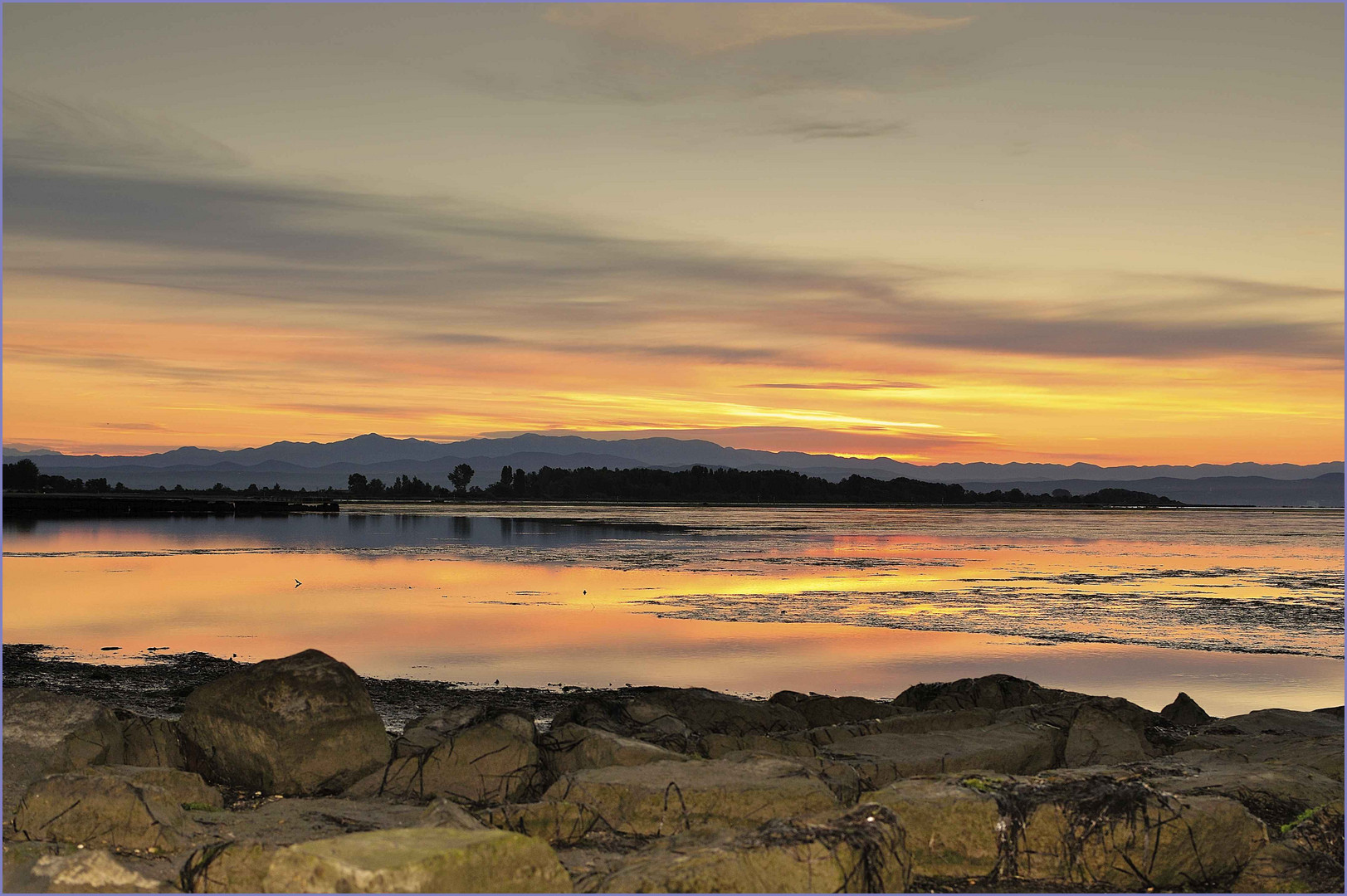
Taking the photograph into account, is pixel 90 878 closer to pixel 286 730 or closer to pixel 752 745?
pixel 286 730

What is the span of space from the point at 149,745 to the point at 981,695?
900 cm

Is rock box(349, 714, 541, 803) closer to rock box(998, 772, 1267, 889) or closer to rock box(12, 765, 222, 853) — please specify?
rock box(12, 765, 222, 853)

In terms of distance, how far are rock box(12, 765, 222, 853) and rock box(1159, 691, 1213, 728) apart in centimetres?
1036

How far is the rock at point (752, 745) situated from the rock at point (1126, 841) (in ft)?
10.2

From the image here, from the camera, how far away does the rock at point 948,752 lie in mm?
9523

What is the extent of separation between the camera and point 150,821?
7.51 meters

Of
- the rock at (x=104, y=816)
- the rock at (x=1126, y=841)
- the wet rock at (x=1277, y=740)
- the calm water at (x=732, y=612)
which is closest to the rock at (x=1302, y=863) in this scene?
the rock at (x=1126, y=841)

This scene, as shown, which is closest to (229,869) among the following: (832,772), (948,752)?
(832,772)

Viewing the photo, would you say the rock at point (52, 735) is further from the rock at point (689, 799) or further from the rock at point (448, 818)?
the rock at point (689, 799)

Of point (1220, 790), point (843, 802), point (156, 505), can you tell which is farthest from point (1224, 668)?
point (156, 505)

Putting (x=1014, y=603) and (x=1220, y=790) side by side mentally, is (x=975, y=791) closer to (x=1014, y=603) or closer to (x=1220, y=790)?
(x=1220, y=790)

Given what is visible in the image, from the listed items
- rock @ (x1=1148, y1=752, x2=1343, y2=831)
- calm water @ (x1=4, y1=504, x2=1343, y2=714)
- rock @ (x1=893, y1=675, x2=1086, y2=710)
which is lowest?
calm water @ (x1=4, y1=504, x2=1343, y2=714)

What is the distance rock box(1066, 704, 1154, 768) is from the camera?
34.9ft

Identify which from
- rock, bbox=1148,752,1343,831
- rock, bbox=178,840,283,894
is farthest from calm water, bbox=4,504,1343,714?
rock, bbox=178,840,283,894
